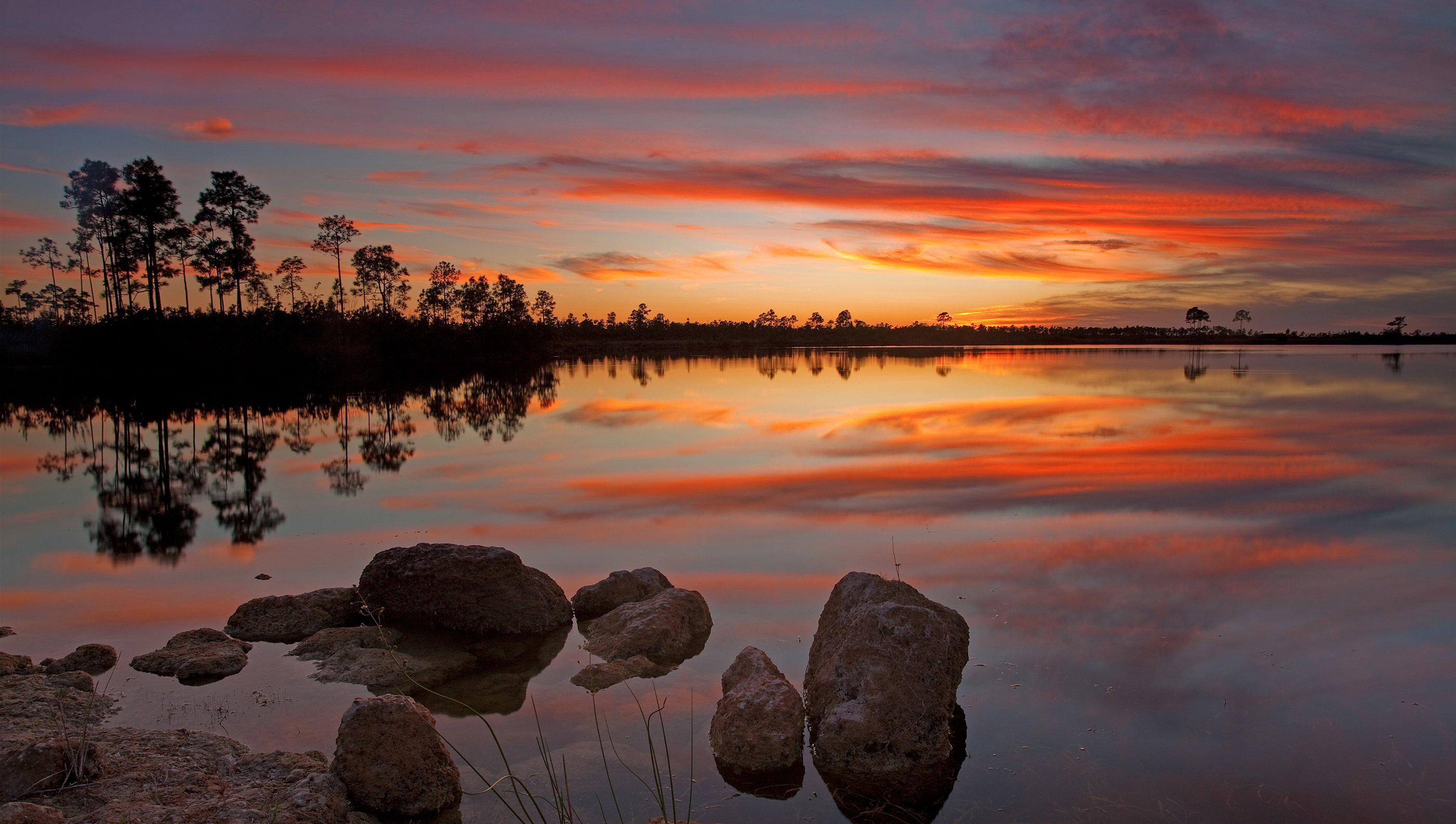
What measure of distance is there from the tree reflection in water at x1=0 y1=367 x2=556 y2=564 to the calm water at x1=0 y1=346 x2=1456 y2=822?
144 mm

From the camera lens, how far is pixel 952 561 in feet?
30.7

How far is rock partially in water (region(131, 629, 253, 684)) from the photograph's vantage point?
6438 mm

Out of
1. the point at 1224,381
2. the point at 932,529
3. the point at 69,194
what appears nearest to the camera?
the point at 932,529

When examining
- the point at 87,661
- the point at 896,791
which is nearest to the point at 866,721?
the point at 896,791

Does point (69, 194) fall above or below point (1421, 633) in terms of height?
above

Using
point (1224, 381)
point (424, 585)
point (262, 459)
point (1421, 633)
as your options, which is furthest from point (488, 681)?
point (1224, 381)

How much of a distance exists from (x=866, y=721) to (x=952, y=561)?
14.9 ft

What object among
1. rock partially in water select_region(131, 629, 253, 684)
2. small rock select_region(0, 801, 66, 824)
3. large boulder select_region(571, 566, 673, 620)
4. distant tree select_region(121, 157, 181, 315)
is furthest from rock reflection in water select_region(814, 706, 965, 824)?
distant tree select_region(121, 157, 181, 315)

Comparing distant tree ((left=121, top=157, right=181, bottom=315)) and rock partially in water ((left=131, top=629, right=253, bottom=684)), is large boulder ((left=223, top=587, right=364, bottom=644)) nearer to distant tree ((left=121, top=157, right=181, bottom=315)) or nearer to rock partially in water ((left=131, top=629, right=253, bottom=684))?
rock partially in water ((left=131, top=629, right=253, bottom=684))

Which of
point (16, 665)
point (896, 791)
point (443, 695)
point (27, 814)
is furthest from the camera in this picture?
point (16, 665)

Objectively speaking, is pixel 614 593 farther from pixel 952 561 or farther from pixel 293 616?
pixel 952 561

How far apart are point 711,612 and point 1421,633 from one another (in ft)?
20.0

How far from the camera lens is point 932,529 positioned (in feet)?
35.4

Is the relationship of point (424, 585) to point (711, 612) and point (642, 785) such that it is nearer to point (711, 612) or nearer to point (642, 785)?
point (711, 612)
